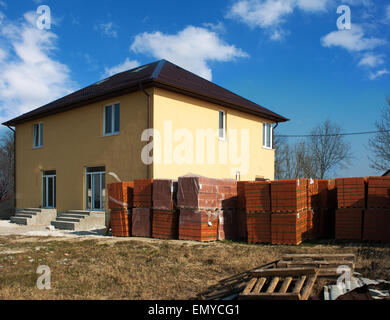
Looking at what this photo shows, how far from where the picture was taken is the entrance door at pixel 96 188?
16688 millimetres

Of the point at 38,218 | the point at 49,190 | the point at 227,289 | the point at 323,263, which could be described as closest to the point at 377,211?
the point at 323,263

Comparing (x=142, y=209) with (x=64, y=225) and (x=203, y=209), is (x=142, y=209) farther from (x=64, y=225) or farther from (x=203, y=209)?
(x=64, y=225)

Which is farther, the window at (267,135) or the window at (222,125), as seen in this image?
the window at (267,135)

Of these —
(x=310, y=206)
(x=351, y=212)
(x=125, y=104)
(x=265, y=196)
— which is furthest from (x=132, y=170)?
(x=351, y=212)

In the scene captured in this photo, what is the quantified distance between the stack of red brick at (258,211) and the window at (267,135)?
1047cm

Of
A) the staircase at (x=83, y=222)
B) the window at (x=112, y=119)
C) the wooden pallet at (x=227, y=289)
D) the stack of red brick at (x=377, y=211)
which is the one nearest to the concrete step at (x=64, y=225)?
the staircase at (x=83, y=222)

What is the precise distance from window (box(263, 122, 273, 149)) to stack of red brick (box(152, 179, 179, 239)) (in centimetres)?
1062

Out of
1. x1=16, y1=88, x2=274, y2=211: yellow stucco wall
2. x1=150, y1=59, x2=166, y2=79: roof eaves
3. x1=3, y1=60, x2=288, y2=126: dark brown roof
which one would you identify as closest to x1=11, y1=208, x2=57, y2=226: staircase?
x1=16, y1=88, x2=274, y2=211: yellow stucco wall

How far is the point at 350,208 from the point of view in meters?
10.9

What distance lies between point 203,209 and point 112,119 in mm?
7472

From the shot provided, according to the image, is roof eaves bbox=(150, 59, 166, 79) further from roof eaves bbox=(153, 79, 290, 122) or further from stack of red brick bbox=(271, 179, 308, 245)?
stack of red brick bbox=(271, 179, 308, 245)

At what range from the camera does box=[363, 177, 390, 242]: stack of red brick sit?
10.4 m

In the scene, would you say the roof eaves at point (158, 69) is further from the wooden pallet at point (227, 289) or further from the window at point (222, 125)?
the wooden pallet at point (227, 289)

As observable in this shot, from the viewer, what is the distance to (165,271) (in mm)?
7320
